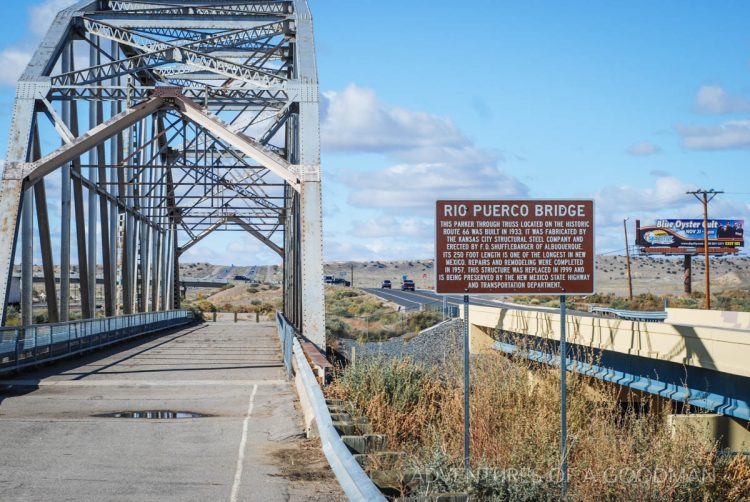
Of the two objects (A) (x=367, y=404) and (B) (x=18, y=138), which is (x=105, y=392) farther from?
(B) (x=18, y=138)

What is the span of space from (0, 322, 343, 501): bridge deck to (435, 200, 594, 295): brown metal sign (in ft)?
8.48

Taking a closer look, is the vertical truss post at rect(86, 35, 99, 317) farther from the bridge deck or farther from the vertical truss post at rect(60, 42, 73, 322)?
the bridge deck

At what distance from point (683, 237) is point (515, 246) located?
8395 cm

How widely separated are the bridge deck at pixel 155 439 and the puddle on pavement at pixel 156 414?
266 millimetres

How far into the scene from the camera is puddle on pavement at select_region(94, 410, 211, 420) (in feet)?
47.9

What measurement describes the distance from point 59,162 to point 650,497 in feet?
66.3

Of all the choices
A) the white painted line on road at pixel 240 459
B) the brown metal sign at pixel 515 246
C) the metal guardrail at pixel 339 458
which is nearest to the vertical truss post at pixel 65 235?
the white painted line on road at pixel 240 459

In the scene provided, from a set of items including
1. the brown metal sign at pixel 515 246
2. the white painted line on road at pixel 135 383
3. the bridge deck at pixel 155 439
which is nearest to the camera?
the bridge deck at pixel 155 439

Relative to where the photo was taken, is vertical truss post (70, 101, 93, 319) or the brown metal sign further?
vertical truss post (70, 101, 93, 319)

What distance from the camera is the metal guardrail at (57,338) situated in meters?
20.1

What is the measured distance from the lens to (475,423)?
11.1m

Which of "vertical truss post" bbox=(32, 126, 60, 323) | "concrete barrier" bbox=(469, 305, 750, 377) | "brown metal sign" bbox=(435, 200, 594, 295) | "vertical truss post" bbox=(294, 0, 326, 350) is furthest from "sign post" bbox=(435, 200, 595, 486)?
"vertical truss post" bbox=(32, 126, 60, 323)

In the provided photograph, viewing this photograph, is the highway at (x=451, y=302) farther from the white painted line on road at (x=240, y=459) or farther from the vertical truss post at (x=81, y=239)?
the white painted line on road at (x=240, y=459)

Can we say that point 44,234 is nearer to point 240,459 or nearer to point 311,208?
point 311,208
